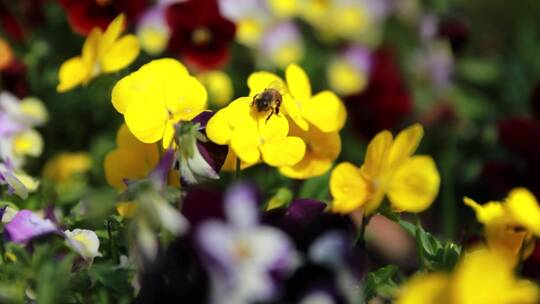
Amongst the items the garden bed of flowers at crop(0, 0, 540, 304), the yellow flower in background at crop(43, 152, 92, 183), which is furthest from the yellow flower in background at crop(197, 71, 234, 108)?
the yellow flower in background at crop(43, 152, 92, 183)

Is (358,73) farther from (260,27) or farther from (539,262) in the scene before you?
(539,262)

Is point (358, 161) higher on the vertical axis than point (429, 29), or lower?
lower

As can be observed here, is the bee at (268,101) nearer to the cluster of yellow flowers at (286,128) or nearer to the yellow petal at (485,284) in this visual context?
the cluster of yellow flowers at (286,128)

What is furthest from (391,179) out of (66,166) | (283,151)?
(66,166)

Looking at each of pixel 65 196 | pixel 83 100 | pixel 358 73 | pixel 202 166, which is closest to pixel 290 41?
pixel 358 73

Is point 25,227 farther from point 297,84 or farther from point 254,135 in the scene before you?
point 297,84

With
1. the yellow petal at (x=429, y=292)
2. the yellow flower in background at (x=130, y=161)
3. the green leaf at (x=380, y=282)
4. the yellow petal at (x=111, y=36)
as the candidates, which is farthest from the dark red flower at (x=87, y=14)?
the yellow petal at (x=429, y=292)
